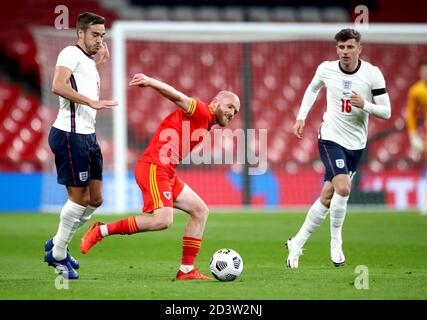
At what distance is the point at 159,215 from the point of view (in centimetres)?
733

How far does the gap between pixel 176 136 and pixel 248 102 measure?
11.3 m

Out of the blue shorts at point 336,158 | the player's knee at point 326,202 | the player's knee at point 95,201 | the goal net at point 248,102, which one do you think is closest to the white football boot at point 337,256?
the player's knee at point 326,202

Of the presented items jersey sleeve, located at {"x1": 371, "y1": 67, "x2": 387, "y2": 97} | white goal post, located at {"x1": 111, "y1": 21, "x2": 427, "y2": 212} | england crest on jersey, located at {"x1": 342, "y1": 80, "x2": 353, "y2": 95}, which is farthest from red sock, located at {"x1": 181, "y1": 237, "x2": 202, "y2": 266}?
white goal post, located at {"x1": 111, "y1": 21, "x2": 427, "y2": 212}

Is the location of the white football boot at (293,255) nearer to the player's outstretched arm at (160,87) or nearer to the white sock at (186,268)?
the white sock at (186,268)

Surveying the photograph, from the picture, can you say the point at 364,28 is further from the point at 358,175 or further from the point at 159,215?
the point at 159,215

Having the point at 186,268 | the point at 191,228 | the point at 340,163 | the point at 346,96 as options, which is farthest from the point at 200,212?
the point at 346,96

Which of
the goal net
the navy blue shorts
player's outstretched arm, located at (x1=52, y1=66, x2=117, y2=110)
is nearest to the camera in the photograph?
player's outstretched arm, located at (x1=52, y1=66, x2=117, y2=110)

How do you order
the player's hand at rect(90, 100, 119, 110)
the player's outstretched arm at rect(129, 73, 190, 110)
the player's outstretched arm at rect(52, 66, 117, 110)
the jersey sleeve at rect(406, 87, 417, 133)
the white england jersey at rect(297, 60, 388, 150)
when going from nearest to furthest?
the player's outstretched arm at rect(129, 73, 190, 110) < the player's hand at rect(90, 100, 119, 110) < the player's outstretched arm at rect(52, 66, 117, 110) < the white england jersey at rect(297, 60, 388, 150) < the jersey sleeve at rect(406, 87, 417, 133)

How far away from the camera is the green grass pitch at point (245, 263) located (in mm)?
6605

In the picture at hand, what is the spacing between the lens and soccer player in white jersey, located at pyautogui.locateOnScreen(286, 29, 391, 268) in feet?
28.3

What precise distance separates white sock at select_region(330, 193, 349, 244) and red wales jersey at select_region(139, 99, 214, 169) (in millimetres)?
1752

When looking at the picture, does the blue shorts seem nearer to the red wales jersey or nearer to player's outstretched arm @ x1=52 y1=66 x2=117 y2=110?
the red wales jersey
